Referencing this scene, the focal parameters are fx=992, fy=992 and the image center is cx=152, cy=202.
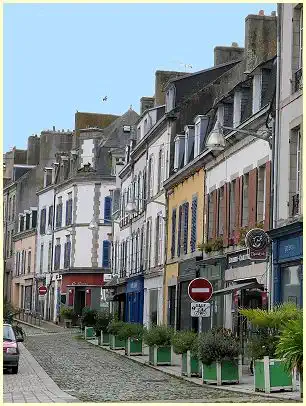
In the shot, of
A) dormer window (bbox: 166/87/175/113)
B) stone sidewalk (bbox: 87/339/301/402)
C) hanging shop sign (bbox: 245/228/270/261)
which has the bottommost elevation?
stone sidewalk (bbox: 87/339/301/402)

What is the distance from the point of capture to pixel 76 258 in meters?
65.2

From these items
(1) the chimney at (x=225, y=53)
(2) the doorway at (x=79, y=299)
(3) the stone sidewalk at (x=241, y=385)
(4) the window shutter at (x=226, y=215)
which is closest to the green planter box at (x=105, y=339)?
(3) the stone sidewalk at (x=241, y=385)

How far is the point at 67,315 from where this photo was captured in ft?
199

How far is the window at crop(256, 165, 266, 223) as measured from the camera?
89.7 feet

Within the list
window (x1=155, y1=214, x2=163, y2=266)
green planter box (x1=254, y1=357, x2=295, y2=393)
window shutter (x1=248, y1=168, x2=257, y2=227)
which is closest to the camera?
green planter box (x1=254, y1=357, x2=295, y2=393)

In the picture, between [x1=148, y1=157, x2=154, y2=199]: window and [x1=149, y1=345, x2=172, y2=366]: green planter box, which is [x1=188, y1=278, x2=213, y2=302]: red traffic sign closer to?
[x1=149, y1=345, x2=172, y2=366]: green planter box

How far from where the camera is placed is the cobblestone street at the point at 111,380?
1778cm

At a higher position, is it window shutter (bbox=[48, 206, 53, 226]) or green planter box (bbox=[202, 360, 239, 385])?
window shutter (bbox=[48, 206, 53, 226])

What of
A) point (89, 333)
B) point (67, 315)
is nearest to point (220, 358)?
point (89, 333)

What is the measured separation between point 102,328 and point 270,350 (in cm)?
2391

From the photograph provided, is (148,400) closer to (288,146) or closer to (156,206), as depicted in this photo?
(288,146)

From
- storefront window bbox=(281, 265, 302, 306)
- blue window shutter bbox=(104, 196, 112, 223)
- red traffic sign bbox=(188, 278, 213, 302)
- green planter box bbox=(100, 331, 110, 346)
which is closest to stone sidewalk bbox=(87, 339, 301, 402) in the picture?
red traffic sign bbox=(188, 278, 213, 302)

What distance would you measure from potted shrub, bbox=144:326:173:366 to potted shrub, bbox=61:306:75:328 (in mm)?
32930

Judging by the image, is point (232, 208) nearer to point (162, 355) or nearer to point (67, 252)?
point (162, 355)
